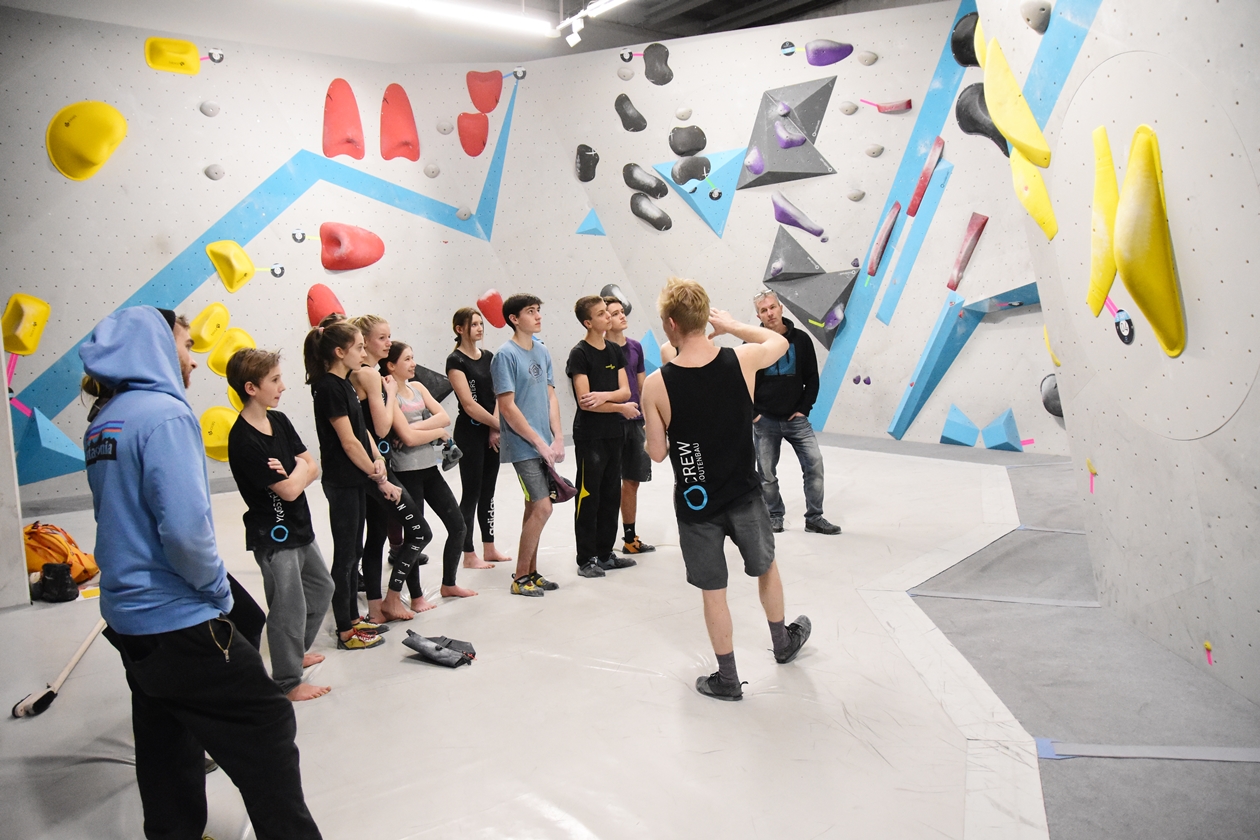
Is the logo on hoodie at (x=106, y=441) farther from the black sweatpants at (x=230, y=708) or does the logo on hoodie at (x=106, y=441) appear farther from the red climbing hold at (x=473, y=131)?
the red climbing hold at (x=473, y=131)

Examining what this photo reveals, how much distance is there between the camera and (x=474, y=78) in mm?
8070

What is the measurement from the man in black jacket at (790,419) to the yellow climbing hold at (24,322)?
5.46 m

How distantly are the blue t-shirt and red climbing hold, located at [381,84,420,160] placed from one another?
478 cm

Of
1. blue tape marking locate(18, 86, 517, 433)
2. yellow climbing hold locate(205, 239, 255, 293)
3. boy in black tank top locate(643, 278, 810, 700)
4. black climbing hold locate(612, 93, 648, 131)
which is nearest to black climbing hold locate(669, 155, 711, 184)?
black climbing hold locate(612, 93, 648, 131)

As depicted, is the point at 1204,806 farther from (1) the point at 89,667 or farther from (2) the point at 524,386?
(1) the point at 89,667

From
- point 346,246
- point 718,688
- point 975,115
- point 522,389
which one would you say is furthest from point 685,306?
point 346,246

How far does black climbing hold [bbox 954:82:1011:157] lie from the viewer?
6629mm

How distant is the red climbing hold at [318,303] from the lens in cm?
720

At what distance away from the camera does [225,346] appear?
680 centimetres

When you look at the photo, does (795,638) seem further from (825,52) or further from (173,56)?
(173,56)

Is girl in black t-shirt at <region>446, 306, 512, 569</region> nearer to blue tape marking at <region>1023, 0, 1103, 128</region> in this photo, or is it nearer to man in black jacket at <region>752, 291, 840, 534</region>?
man in black jacket at <region>752, 291, 840, 534</region>

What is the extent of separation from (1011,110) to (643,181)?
528cm

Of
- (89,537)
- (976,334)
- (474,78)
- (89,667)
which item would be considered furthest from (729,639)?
(474,78)

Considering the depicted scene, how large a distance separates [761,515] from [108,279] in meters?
6.07
